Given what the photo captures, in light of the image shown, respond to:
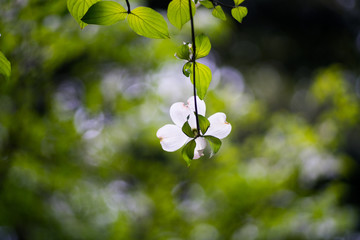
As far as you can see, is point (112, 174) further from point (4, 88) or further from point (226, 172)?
point (4, 88)

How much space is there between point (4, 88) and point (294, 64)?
2.84 meters

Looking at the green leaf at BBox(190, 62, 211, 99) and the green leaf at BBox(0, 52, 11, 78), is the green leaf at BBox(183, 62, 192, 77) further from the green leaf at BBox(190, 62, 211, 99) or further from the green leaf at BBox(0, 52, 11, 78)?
the green leaf at BBox(0, 52, 11, 78)

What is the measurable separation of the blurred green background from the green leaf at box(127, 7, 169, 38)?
76 centimetres

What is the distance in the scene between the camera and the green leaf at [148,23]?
0.30 metres

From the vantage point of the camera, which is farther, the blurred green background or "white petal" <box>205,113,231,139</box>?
the blurred green background

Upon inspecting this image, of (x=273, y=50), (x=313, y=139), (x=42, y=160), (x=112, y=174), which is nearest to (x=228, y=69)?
(x=273, y=50)

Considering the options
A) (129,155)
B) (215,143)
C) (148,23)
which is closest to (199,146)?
(215,143)

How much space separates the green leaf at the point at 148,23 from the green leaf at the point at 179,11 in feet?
0.05

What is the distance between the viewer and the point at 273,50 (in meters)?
3.32

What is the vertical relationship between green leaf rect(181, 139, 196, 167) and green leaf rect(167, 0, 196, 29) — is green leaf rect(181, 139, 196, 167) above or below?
below

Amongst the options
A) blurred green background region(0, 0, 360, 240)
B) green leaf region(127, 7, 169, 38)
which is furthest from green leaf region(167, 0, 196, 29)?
blurred green background region(0, 0, 360, 240)

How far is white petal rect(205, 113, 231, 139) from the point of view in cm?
34

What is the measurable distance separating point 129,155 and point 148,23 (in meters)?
1.24

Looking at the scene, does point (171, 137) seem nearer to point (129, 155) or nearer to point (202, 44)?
point (202, 44)
